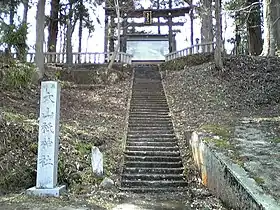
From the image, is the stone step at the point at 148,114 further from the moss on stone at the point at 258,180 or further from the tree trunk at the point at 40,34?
the moss on stone at the point at 258,180

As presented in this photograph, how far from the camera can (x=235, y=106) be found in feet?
38.3

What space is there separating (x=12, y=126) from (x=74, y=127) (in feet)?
7.05

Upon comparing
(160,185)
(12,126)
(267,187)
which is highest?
(12,126)

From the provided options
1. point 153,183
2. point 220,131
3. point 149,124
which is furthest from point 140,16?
point 153,183

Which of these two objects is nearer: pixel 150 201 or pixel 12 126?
pixel 150 201

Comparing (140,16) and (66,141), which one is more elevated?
(140,16)

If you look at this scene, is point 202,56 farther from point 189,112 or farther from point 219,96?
point 189,112

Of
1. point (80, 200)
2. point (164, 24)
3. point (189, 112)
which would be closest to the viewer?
point (80, 200)

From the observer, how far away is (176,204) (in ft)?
19.4

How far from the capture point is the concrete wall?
4.11m

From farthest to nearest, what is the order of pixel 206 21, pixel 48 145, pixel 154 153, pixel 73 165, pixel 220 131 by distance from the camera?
1. pixel 206 21
2. pixel 154 153
3. pixel 220 131
4. pixel 73 165
5. pixel 48 145

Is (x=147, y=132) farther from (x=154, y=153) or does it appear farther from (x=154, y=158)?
(x=154, y=158)

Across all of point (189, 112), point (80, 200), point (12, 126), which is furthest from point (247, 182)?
point (189, 112)

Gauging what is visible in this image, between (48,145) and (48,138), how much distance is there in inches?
5.0
